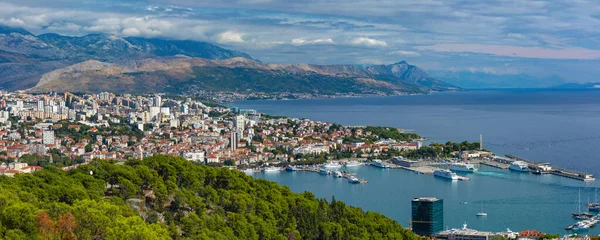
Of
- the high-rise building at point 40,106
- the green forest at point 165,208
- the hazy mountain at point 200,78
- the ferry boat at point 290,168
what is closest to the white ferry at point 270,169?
the ferry boat at point 290,168

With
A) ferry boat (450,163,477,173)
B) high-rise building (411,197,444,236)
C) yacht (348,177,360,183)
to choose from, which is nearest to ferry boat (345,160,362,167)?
ferry boat (450,163,477,173)

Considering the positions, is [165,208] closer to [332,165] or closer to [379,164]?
[332,165]

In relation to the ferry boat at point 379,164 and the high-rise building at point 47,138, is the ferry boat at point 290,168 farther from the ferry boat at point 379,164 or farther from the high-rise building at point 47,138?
the high-rise building at point 47,138

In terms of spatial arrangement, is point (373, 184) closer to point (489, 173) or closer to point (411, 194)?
point (411, 194)

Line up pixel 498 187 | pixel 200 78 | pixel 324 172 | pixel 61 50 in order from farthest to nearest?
pixel 61 50
pixel 200 78
pixel 324 172
pixel 498 187

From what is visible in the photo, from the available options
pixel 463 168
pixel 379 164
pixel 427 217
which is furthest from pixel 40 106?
pixel 427 217
